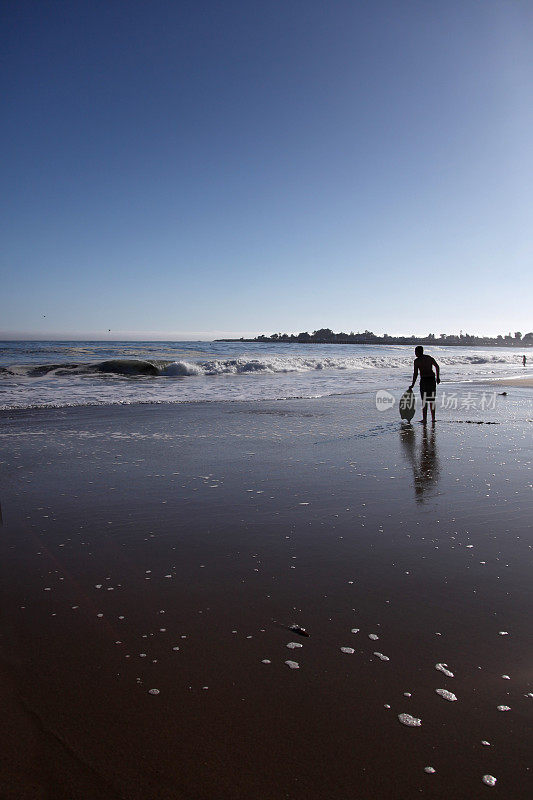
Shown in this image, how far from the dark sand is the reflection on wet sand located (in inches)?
3.0

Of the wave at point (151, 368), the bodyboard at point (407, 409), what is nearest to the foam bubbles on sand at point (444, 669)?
the bodyboard at point (407, 409)

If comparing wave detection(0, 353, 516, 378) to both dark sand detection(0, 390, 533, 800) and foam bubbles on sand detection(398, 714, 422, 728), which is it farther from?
foam bubbles on sand detection(398, 714, 422, 728)

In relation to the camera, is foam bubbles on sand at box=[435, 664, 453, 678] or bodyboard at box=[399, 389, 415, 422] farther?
bodyboard at box=[399, 389, 415, 422]

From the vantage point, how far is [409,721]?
2.24 meters

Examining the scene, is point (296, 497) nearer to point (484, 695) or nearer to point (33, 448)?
point (484, 695)

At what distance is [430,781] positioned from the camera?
1.94 m

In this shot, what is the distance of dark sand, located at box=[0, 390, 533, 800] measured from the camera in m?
2.01

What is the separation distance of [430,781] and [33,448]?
7823mm

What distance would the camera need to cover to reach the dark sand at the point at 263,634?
201 centimetres

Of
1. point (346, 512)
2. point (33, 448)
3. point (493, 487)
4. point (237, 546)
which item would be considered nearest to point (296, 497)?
point (346, 512)

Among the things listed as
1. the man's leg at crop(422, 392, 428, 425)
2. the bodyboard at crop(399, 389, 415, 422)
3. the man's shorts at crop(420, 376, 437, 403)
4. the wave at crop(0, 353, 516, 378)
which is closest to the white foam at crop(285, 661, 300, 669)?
the man's leg at crop(422, 392, 428, 425)

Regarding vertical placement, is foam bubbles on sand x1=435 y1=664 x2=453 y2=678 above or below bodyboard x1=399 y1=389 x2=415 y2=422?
below

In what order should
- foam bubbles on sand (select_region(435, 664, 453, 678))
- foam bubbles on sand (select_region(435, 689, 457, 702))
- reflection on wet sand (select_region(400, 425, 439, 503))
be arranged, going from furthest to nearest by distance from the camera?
reflection on wet sand (select_region(400, 425, 439, 503)), foam bubbles on sand (select_region(435, 664, 453, 678)), foam bubbles on sand (select_region(435, 689, 457, 702))

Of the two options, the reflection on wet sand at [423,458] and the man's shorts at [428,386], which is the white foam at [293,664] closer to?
the reflection on wet sand at [423,458]
